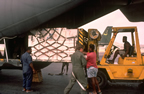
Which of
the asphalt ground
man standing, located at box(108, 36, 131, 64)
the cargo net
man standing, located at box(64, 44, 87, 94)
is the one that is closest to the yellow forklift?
man standing, located at box(108, 36, 131, 64)

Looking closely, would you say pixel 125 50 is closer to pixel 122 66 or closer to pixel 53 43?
pixel 122 66

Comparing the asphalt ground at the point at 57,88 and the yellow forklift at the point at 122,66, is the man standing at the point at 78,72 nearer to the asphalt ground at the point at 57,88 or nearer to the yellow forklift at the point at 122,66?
the asphalt ground at the point at 57,88

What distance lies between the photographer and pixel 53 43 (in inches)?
241

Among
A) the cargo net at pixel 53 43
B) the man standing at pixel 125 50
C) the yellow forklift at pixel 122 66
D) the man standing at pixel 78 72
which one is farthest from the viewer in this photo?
the cargo net at pixel 53 43

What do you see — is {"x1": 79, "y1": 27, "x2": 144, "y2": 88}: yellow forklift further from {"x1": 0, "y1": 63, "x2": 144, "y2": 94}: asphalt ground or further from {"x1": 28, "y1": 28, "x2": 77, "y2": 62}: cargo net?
{"x1": 28, "y1": 28, "x2": 77, "y2": 62}: cargo net

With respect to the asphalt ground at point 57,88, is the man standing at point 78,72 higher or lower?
higher

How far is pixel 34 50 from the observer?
20.7ft

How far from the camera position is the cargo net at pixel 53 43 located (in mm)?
5945

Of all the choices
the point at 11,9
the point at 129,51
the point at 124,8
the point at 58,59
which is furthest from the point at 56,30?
the point at 124,8

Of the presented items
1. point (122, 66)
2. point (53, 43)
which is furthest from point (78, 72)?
point (53, 43)

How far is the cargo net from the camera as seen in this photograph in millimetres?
5945

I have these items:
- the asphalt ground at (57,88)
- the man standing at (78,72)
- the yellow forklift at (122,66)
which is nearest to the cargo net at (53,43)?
the yellow forklift at (122,66)

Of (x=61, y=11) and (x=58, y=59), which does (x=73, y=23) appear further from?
(x=58, y=59)

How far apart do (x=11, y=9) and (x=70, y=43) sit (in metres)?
2.98
